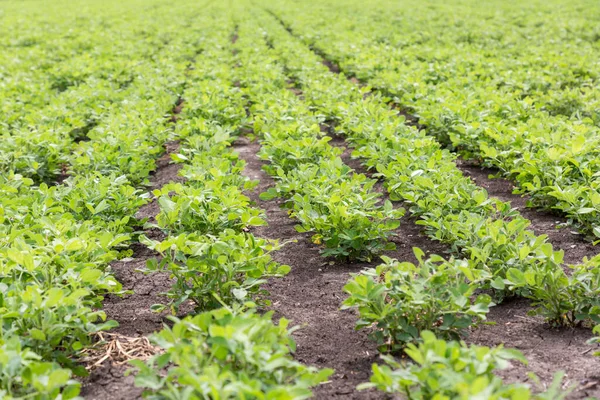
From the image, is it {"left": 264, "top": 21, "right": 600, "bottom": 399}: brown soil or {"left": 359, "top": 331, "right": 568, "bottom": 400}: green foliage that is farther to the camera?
{"left": 264, "top": 21, "right": 600, "bottom": 399}: brown soil

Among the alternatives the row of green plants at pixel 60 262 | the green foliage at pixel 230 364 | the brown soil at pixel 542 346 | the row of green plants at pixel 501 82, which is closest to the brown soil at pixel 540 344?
the brown soil at pixel 542 346

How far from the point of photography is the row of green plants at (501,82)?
466cm

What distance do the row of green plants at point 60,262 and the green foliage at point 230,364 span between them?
1.26ft

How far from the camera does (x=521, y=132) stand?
217 inches

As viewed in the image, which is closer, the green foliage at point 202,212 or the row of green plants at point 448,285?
the row of green plants at point 448,285

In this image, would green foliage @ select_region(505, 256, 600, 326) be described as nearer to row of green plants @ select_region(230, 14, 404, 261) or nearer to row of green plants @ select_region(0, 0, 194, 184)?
row of green plants @ select_region(230, 14, 404, 261)

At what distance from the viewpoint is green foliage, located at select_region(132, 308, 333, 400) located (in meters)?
1.92

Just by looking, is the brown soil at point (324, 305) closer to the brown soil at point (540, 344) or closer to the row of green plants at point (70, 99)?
the brown soil at point (540, 344)

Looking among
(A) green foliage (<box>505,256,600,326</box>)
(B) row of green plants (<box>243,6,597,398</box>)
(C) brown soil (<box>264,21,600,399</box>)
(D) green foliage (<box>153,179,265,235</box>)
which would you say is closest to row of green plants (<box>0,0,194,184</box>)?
(D) green foliage (<box>153,179,265,235</box>)

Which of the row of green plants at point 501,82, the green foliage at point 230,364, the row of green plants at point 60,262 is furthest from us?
the row of green plants at point 501,82

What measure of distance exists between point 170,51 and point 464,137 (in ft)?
31.6

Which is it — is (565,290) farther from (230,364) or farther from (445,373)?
(230,364)

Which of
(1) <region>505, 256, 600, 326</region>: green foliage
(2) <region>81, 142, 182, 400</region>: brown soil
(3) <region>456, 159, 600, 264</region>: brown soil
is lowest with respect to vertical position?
(2) <region>81, 142, 182, 400</region>: brown soil

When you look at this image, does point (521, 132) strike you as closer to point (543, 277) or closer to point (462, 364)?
point (543, 277)
